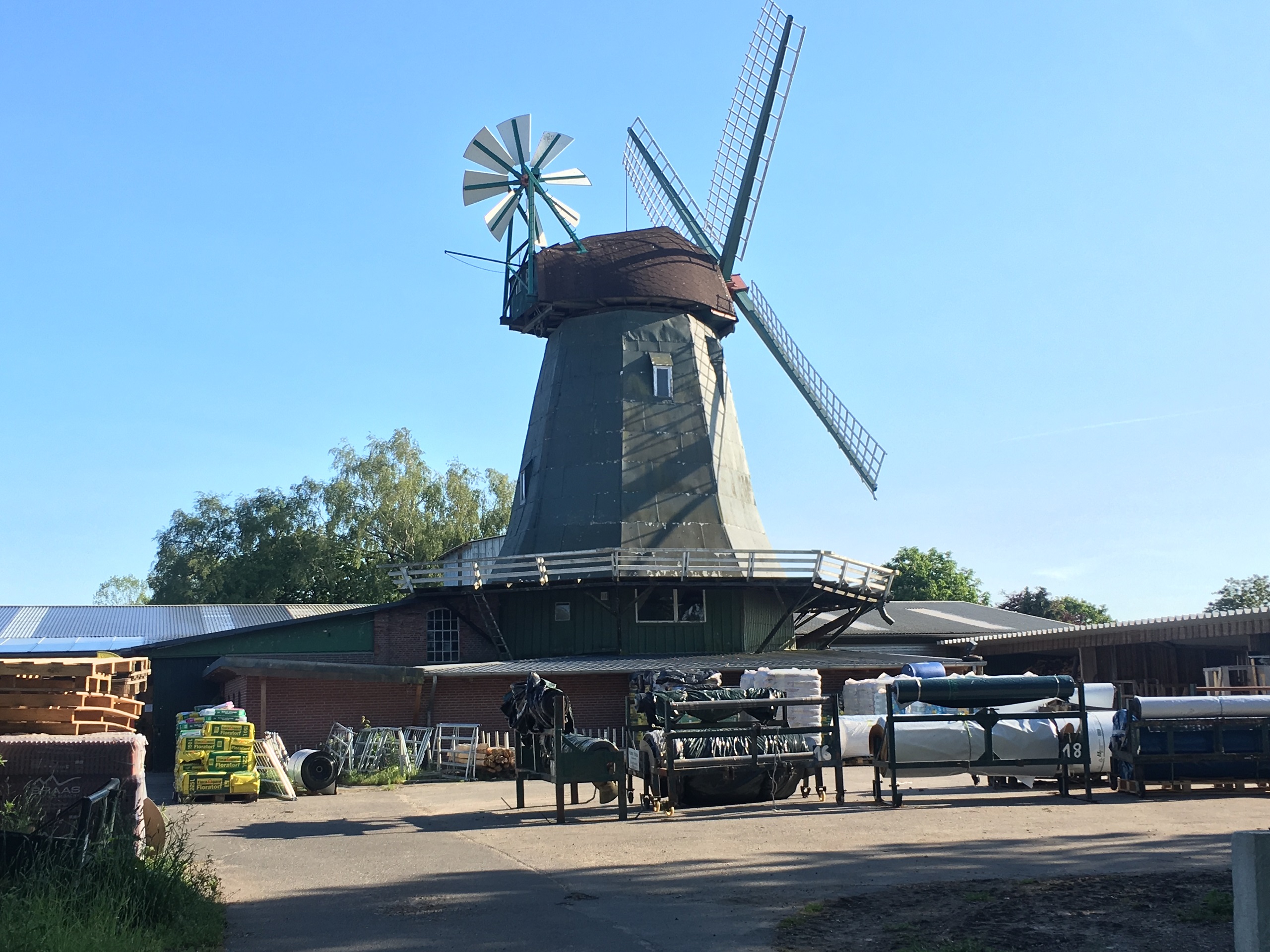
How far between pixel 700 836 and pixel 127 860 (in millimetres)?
5754

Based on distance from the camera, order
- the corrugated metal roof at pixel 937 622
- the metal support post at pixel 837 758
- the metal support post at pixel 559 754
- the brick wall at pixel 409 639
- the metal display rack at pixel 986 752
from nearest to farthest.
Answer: the metal support post at pixel 559 754 < the metal display rack at pixel 986 752 < the metal support post at pixel 837 758 < the brick wall at pixel 409 639 < the corrugated metal roof at pixel 937 622

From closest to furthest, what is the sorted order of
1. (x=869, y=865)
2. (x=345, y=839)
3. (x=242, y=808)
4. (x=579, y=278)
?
(x=869, y=865) → (x=345, y=839) → (x=242, y=808) → (x=579, y=278)

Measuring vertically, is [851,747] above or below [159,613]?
below

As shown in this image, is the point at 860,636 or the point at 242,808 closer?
the point at 242,808

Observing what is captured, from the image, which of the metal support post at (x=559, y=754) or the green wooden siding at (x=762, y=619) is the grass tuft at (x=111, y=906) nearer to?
the metal support post at (x=559, y=754)

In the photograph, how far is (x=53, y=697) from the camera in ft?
30.6

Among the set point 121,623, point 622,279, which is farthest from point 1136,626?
point 121,623

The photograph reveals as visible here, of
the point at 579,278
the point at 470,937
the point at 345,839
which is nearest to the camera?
the point at 470,937

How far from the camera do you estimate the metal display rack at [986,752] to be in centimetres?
1378

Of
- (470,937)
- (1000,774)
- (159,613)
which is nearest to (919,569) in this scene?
(159,613)

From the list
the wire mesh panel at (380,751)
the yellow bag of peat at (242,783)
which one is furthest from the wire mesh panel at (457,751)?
the yellow bag of peat at (242,783)

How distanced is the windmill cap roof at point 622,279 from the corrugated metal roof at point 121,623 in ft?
31.2

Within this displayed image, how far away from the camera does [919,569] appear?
186 ft

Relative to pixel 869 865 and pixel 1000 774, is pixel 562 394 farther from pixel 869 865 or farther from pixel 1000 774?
pixel 869 865
